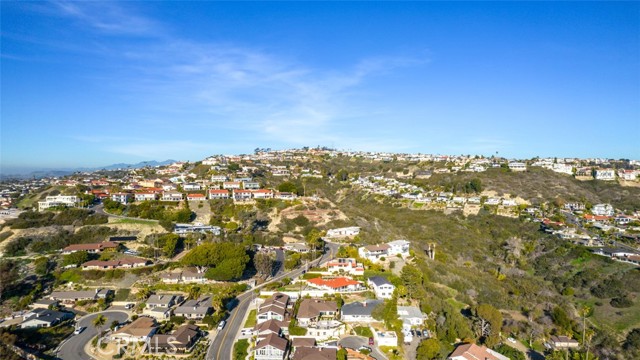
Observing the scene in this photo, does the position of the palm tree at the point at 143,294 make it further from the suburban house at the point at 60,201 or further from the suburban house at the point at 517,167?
the suburban house at the point at 517,167

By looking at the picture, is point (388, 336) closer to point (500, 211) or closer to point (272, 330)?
point (272, 330)

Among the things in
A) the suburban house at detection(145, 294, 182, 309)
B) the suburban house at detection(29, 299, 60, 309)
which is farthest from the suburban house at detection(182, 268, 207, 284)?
the suburban house at detection(29, 299, 60, 309)

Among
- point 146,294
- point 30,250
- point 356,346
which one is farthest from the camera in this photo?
point 30,250

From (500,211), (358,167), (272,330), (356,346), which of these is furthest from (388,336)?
(358,167)

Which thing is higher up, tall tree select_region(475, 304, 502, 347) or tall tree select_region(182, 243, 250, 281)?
tall tree select_region(182, 243, 250, 281)

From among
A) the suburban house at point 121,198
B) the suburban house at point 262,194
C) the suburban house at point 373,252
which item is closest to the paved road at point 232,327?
the suburban house at point 373,252

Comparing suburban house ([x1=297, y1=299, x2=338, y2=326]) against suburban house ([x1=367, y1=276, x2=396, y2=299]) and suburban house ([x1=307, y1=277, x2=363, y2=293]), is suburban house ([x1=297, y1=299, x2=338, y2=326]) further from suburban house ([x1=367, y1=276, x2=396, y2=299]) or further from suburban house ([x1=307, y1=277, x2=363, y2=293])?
suburban house ([x1=367, y1=276, x2=396, y2=299])

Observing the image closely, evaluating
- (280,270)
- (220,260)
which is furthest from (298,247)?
(220,260)
